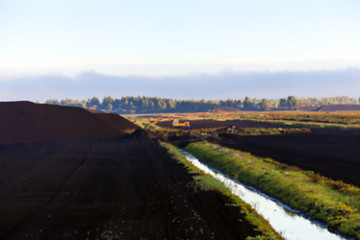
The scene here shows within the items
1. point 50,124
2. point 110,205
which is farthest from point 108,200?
point 50,124

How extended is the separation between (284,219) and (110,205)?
33.2ft

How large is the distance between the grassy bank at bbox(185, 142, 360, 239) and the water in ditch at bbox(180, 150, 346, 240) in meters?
0.68

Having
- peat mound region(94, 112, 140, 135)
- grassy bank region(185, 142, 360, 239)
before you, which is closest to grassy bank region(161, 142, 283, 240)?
grassy bank region(185, 142, 360, 239)

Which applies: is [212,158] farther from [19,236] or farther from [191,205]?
[19,236]

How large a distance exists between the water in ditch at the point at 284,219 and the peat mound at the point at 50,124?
49.1 meters

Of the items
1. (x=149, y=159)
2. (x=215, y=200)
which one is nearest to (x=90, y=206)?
(x=215, y=200)

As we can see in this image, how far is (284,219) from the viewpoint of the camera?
19.4 metres

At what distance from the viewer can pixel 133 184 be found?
25.9m

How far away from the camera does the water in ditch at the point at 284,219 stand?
17.0 meters

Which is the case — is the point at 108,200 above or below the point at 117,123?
below

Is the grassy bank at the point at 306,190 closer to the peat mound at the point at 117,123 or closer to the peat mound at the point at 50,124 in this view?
the peat mound at the point at 50,124

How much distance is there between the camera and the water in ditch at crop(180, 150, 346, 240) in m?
17.0

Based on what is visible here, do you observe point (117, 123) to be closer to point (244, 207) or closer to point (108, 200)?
point (108, 200)

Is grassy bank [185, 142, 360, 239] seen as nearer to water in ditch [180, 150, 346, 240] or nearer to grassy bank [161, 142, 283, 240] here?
water in ditch [180, 150, 346, 240]
